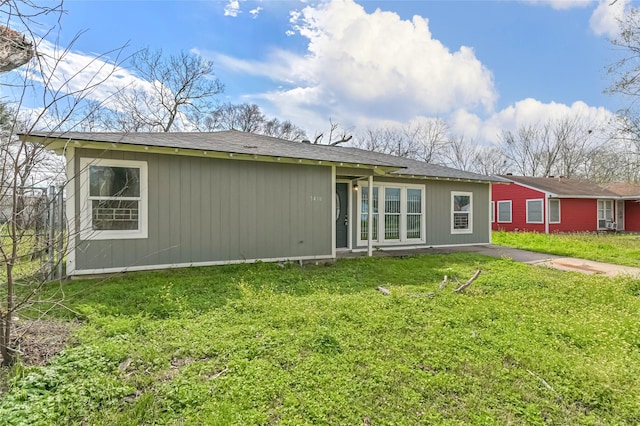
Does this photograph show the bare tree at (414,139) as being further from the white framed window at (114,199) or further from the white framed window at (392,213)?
the white framed window at (114,199)

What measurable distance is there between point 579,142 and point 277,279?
31.0 metres

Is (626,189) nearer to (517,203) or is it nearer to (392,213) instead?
(517,203)

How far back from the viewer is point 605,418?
2.10 m

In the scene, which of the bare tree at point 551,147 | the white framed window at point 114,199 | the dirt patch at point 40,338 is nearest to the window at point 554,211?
the bare tree at point 551,147

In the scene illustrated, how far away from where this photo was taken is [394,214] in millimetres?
9477

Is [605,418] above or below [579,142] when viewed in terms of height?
below

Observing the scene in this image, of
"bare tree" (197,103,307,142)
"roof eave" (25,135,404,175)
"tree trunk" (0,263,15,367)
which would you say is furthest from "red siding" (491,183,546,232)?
"tree trunk" (0,263,15,367)

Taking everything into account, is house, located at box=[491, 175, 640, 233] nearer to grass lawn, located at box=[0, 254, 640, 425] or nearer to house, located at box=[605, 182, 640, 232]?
house, located at box=[605, 182, 640, 232]

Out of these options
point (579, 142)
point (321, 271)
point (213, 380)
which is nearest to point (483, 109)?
point (579, 142)

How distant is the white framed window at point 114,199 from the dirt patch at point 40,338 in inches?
93.6

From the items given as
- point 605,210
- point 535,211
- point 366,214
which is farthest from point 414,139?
point 366,214

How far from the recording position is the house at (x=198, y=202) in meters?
5.43

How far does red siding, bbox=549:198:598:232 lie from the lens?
16.7 m

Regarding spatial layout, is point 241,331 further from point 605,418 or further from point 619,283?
point 619,283
